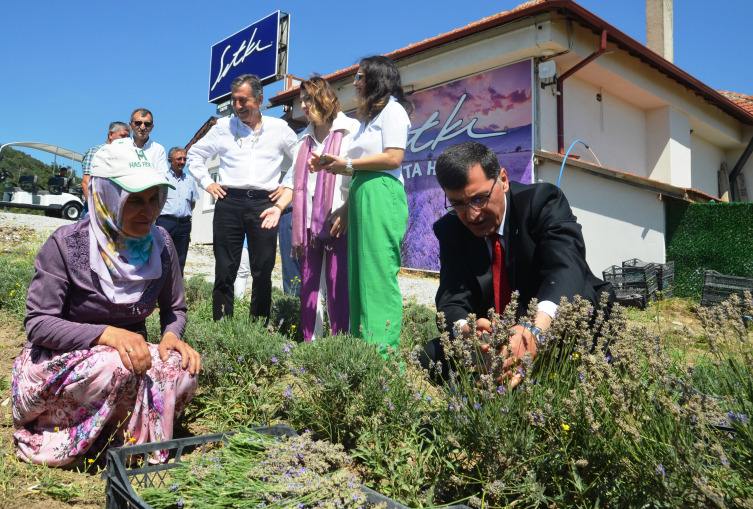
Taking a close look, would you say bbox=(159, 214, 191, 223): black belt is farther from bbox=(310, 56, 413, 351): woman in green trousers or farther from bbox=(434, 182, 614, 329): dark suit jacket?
bbox=(434, 182, 614, 329): dark suit jacket

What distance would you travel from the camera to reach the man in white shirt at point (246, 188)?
187 inches

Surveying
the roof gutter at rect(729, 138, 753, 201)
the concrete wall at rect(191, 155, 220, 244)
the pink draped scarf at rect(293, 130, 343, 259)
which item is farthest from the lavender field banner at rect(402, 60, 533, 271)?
the concrete wall at rect(191, 155, 220, 244)

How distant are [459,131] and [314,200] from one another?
323 inches

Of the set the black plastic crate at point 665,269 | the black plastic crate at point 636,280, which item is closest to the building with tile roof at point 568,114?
the black plastic crate at point 665,269

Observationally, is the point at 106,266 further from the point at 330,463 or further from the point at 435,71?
the point at 435,71

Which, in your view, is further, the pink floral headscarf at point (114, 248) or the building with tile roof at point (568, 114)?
the building with tile roof at point (568, 114)

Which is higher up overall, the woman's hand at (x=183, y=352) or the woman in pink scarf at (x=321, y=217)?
the woman in pink scarf at (x=321, y=217)

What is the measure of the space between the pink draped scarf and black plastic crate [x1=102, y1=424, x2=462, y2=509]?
202 centimetres

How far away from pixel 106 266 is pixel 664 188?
11675 millimetres

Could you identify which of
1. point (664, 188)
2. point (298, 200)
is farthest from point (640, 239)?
point (298, 200)

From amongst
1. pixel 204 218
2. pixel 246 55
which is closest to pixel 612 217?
pixel 246 55

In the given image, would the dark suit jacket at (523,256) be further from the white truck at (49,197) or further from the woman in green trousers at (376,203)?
the white truck at (49,197)

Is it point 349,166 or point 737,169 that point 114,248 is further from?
point 737,169

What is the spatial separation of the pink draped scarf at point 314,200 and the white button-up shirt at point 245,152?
A: 1.07 ft
